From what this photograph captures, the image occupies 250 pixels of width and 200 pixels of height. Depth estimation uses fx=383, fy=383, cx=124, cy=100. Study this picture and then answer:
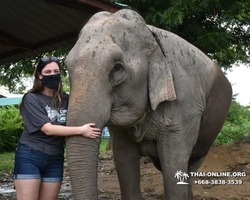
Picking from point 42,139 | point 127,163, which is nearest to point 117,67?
point 42,139

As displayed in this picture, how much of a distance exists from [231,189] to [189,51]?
3.14 m

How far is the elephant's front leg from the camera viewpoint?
13.7 ft

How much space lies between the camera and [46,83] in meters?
3.56

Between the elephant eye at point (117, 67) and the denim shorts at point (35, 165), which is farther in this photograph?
the denim shorts at point (35, 165)

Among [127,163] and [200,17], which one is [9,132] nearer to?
[200,17]

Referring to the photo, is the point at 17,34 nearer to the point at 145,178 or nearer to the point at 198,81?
the point at 145,178

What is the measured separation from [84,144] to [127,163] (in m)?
1.30

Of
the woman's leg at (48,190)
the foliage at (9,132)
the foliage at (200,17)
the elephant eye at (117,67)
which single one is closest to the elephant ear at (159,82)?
the elephant eye at (117,67)

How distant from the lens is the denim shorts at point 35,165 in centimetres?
343

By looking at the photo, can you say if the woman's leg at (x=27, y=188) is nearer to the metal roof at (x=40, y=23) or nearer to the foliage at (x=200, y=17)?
the metal roof at (x=40, y=23)

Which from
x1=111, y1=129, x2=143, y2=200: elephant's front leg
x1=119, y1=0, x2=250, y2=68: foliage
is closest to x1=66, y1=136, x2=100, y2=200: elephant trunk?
x1=111, y1=129, x2=143, y2=200: elephant's front leg

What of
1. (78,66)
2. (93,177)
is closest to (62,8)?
(78,66)

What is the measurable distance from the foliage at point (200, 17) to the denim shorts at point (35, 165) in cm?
316

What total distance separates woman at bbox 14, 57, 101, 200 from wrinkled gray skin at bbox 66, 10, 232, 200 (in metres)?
0.40
